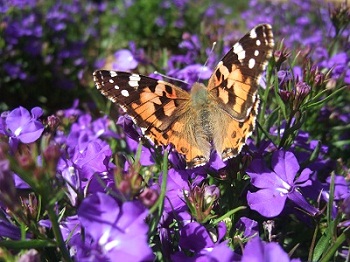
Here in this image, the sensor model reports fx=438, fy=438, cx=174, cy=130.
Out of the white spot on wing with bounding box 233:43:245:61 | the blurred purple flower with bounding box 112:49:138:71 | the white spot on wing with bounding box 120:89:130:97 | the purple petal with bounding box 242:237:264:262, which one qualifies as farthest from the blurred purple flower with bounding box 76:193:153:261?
the blurred purple flower with bounding box 112:49:138:71

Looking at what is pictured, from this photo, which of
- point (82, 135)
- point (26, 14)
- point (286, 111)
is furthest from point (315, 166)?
point (26, 14)

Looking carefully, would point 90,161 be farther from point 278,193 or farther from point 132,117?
point 278,193

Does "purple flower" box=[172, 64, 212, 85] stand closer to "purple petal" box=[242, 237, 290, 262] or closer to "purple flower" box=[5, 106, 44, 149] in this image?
"purple flower" box=[5, 106, 44, 149]

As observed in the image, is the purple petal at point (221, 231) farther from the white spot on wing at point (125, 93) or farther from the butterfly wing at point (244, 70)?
the white spot on wing at point (125, 93)

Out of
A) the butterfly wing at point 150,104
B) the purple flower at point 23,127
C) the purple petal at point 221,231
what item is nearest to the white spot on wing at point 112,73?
the butterfly wing at point 150,104

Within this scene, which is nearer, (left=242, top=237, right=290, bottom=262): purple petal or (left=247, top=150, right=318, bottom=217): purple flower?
(left=242, top=237, right=290, bottom=262): purple petal

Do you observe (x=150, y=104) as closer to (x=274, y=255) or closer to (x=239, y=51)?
(x=239, y=51)
